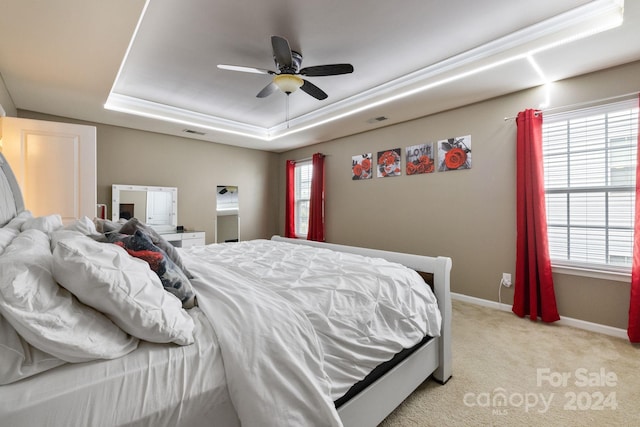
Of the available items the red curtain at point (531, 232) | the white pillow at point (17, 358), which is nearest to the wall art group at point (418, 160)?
the red curtain at point (531, 232)

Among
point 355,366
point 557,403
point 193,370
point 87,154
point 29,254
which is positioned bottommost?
point 557,403

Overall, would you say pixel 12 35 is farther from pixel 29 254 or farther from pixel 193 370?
pixel 193 370

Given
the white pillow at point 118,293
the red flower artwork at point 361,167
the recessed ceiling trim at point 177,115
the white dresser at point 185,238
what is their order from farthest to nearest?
1. the red flower artwork at point 361,167
2. the white dresser at point 185,238
3. the recessed ceiling trim at point 177,115
4. the white pillow at point 118,293

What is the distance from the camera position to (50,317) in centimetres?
74

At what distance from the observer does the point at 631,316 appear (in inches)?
92.4

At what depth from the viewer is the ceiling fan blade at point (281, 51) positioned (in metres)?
2.02

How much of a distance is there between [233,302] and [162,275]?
0.31 metres

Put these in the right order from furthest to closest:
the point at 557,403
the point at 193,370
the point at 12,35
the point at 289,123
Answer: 1. the point at 289,123
2. the point at 12,35
3. the point at 557,403
4. the point at 193,370

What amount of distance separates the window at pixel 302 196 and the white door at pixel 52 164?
3357mm

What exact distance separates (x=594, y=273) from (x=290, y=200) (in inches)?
174

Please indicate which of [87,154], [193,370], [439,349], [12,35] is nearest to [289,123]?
[87,154]

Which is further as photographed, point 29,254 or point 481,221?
point 481,221

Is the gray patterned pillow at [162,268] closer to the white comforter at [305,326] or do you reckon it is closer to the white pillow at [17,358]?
the white comforter at [305,326]

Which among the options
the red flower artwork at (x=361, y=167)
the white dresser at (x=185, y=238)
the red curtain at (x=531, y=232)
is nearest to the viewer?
the red curtain at (x=531, y=232)
